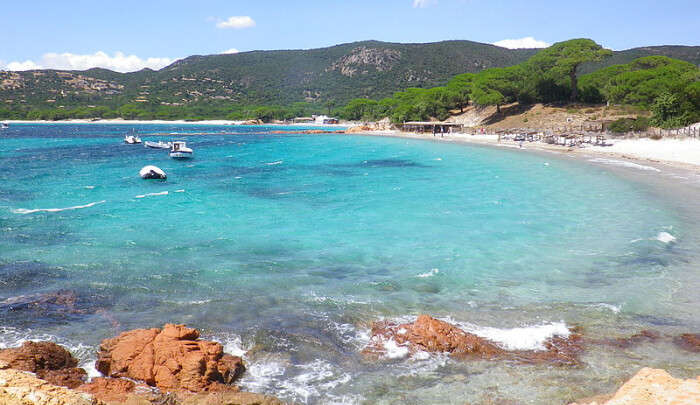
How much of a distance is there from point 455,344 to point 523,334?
6.44 ft

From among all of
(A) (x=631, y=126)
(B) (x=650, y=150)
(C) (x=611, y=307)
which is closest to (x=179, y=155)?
(C) (x=611, y=307)

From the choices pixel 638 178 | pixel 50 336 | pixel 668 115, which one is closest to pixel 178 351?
pixel 50 336

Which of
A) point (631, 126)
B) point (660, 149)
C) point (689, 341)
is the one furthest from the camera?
point (631, 126)

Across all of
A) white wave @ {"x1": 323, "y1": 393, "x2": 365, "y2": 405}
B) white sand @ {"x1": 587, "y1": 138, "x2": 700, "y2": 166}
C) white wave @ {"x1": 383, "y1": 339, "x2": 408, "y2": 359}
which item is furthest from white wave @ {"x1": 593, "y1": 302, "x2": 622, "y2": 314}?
white sand @ {"x1": 587, "y1": 138, "x2": 700, "y2": 166}

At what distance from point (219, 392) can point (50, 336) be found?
17.9ft

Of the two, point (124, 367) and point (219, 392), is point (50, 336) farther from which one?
point (219, 392)

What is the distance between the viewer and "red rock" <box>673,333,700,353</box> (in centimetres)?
1005

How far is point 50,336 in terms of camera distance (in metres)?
10.5

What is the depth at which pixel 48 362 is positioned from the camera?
28.6 feet

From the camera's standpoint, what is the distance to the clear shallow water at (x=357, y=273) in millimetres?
9391

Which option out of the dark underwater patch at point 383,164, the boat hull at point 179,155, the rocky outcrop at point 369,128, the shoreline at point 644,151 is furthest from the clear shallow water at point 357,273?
the rocky outcrop at point 369,128

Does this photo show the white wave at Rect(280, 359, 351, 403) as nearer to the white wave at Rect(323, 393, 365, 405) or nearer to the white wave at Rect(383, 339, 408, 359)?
the white wave at Rect(323, 393, 365, 405)

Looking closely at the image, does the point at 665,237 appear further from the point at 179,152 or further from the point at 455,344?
the point at 179,152

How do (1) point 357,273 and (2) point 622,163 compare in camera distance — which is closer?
(1) point 357,273
